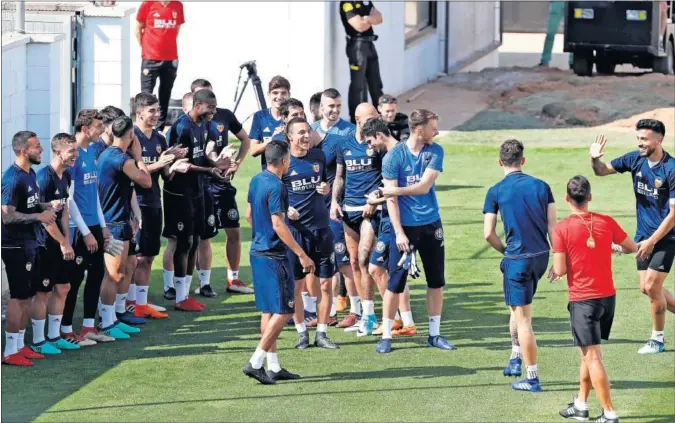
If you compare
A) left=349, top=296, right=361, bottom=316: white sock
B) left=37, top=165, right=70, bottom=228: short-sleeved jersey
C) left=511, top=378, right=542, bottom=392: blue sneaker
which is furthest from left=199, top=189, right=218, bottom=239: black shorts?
left=511, top=378, right=542, bottom=392: blue sneaker

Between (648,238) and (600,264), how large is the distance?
1.94 metres

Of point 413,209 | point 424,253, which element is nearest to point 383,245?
point 424,253

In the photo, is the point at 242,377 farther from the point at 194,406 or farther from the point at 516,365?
the point at 516,365

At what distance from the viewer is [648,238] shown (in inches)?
459

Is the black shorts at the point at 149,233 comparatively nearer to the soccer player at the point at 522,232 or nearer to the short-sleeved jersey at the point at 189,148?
the short-sleeved jersey at the point at 189,148

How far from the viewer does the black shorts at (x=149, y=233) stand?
12992mm

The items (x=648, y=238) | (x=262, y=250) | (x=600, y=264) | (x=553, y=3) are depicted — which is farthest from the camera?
(x=553, y=3)

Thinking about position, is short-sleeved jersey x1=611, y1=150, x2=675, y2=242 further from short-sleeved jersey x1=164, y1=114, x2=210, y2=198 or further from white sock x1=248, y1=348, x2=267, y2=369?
short-sleeved jersey x1=164, y1=114, x2=210, y2=198

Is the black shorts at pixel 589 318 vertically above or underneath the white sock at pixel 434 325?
above

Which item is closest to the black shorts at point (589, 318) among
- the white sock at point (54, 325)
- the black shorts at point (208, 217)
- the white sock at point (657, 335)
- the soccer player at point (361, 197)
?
the white sock at point (657, 335)

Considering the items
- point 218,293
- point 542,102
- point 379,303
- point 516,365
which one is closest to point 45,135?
point 218,293

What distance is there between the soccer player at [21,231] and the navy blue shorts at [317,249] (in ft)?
6.77

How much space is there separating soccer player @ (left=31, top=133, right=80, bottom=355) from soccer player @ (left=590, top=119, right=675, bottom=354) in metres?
4.41

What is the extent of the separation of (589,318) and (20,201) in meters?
4.61
